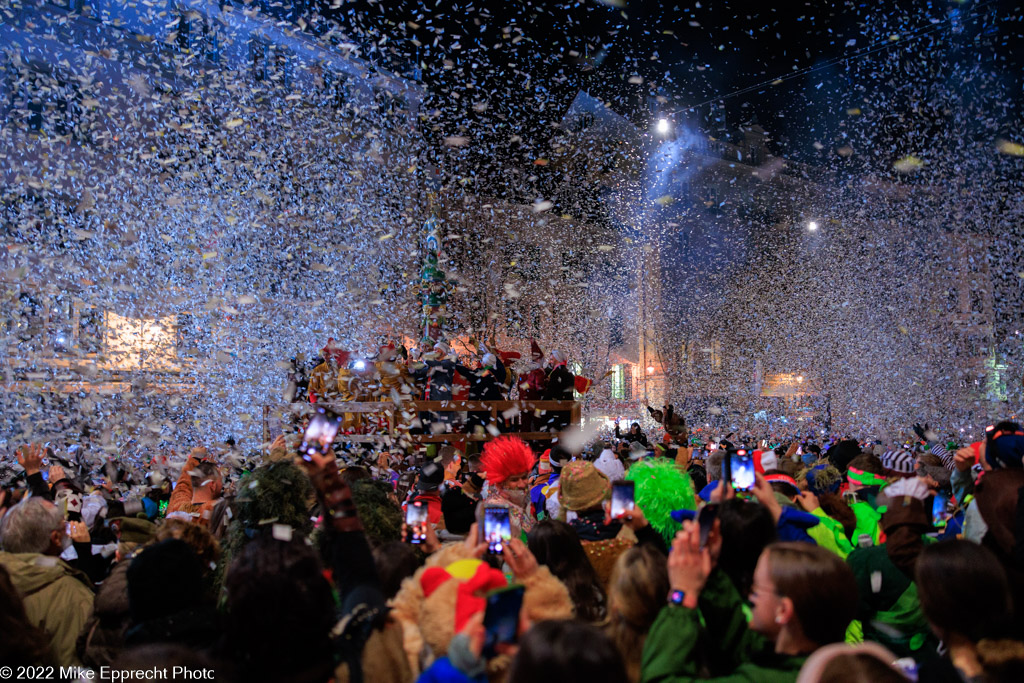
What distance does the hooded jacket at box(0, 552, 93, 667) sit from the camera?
2.97m

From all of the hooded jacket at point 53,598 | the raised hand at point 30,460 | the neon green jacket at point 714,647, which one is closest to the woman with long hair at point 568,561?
the neon green jacket at point 714,647

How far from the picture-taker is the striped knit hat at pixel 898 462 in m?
5.28

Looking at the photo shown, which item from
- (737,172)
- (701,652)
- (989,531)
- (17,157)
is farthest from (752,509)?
(737,172)

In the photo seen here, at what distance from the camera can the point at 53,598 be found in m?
3.03

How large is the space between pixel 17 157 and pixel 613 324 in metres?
21.4

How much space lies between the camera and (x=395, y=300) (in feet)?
73.7

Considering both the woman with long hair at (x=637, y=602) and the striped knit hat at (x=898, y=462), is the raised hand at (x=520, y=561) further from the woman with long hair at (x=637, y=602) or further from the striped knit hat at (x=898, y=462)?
the striped knit hat at (x=898, y=462)

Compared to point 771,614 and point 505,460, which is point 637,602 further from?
point 505,460

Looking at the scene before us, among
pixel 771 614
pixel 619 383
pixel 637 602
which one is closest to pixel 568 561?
pixel 637 602

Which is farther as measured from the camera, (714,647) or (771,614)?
(714,647)

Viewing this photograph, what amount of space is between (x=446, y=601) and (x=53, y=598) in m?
2.01

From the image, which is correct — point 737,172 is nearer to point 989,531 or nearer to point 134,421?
point 134,421

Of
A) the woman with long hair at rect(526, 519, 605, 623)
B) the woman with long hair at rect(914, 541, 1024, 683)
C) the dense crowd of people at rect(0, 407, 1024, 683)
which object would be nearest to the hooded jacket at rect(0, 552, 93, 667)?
the dense crowd of people at rect(0, 407, 1024, 683)

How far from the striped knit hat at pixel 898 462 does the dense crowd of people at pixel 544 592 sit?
1.22m
